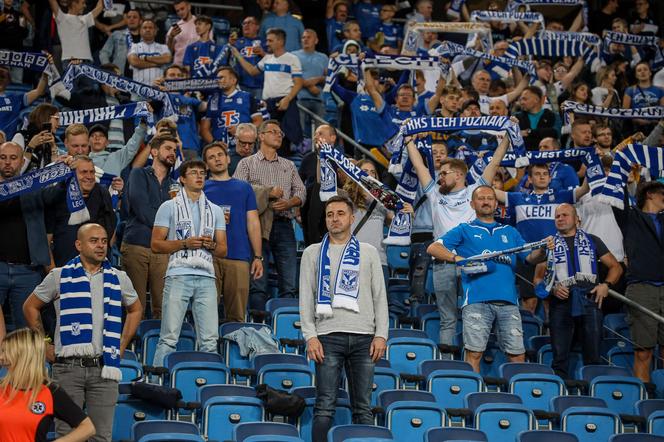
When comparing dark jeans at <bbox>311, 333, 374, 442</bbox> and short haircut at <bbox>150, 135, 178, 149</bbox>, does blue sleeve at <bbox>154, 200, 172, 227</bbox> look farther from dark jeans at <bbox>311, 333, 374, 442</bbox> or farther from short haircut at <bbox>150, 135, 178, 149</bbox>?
dark jeans at <bbox>311, 333, 374, 442</bbox>

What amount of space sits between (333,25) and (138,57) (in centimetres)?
353

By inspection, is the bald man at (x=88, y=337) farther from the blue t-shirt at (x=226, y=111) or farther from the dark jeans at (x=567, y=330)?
the blue t-shirt at (x=226, y=111)

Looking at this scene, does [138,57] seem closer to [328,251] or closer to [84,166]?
[84,166]

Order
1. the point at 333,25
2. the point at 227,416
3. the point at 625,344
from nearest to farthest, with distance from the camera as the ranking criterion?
the point at 227,416 < the point at 625,344 < the point at 333,25

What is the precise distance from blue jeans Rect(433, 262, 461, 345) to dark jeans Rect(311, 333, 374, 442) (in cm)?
204

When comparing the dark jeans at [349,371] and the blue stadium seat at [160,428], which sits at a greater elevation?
the dark jeans at [349,371]

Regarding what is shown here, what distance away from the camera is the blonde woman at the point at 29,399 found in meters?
6.30

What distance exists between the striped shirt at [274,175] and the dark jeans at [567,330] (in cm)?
242

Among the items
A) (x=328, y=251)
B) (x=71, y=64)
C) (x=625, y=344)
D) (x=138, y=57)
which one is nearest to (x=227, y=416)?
(x=328, y=251)

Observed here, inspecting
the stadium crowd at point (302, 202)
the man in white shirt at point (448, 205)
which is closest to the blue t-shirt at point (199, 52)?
the stadium crowd at point (302, 202)

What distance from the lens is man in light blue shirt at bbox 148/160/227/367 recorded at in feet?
30.4

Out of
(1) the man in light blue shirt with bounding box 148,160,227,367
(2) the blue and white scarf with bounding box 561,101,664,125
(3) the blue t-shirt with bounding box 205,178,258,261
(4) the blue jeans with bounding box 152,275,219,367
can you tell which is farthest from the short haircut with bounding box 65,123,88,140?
(2) the blue and white scarf with bounding box 561,101,664,125

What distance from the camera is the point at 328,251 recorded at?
28.2ft

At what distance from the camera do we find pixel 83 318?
7820 mm
